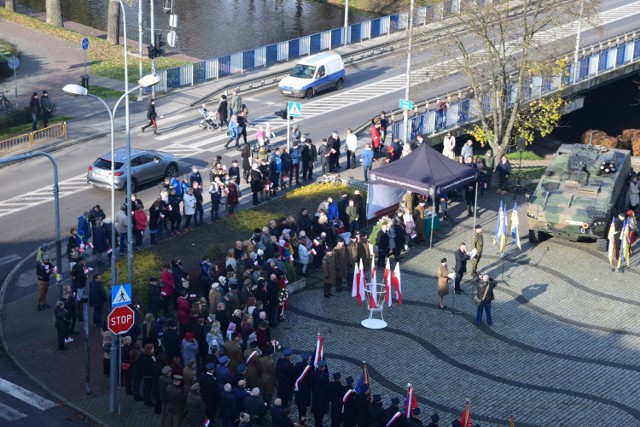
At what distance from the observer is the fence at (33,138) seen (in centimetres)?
4428

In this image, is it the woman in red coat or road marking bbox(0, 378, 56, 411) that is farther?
the woman in red coat

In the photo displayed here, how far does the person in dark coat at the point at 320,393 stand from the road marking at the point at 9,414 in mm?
6458

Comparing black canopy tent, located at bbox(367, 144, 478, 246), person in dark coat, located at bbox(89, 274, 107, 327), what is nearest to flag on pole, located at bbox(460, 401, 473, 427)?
person in dark coat, located at bbox(89, 274, 107, 327)

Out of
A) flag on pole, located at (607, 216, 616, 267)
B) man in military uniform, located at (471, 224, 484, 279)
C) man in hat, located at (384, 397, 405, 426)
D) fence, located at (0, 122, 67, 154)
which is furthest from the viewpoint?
fence, located at (0, 122, 67, 154)

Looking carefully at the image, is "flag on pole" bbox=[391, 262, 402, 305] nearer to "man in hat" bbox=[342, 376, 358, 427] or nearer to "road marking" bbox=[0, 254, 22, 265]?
"man in hat" bbox=[342, 376, 358, 427]

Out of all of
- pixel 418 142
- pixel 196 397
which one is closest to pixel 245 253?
pixel 196 397

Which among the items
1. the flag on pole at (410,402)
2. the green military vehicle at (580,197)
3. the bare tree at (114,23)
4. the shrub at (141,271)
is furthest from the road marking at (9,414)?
the bare tree at (114,23)

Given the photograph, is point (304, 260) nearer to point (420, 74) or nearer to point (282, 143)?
point (282, 143)

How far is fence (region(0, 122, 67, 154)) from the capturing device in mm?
44281

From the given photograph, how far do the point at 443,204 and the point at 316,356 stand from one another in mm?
12493

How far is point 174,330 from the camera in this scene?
83.9 feet

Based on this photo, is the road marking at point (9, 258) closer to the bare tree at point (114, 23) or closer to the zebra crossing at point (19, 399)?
the zebra crossing at point (19, 399)

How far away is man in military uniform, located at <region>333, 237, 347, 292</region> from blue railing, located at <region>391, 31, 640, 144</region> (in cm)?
1252

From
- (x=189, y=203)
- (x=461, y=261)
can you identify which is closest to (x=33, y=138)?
(x=189, y=203)
